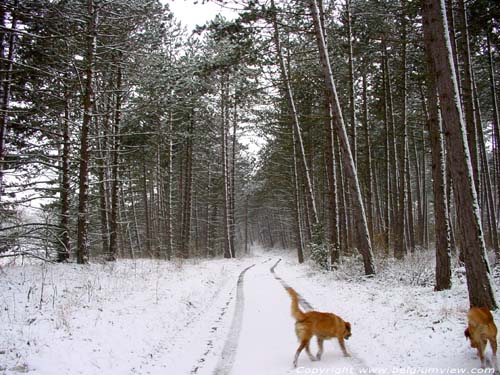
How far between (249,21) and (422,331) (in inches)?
474

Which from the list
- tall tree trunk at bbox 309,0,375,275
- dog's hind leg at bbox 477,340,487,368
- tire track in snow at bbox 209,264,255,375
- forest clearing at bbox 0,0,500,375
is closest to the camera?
dog's hind leg at bbox 477,340,487,368

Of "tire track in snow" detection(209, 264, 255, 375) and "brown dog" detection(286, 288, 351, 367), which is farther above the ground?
"brown dog" detection(286, 288, 351, 367)

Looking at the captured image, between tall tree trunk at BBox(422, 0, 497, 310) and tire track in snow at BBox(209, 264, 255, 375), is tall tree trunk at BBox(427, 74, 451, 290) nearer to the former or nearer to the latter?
tall tree trunk at BBox(422, 0, 497, 310)

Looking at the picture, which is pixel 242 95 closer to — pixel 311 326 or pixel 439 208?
pixel 439 208

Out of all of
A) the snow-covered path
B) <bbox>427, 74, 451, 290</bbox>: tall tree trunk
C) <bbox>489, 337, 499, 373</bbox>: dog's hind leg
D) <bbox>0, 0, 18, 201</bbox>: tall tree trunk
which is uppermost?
<bbox>0, 0, 18, 201</bbox>: tall tree trunk

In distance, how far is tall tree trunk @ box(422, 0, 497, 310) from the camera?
636cm

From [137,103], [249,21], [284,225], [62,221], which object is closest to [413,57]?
[249,21]

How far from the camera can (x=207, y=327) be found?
736 cm

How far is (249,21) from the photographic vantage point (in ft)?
43.8

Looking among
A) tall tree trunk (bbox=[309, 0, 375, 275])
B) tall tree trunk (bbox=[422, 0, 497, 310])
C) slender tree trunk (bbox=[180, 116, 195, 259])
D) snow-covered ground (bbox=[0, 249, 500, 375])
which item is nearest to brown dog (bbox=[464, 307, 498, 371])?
snow-covered ground (bbox=[0, 249, 500, 375])

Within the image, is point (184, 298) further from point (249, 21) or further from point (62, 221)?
point (249, 21)

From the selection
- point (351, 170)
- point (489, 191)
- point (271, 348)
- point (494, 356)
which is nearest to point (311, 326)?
point (271, 348)

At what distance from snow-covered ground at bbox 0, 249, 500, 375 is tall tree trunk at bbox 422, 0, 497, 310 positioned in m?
0.58

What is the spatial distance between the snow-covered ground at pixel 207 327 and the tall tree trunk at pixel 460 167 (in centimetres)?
58
